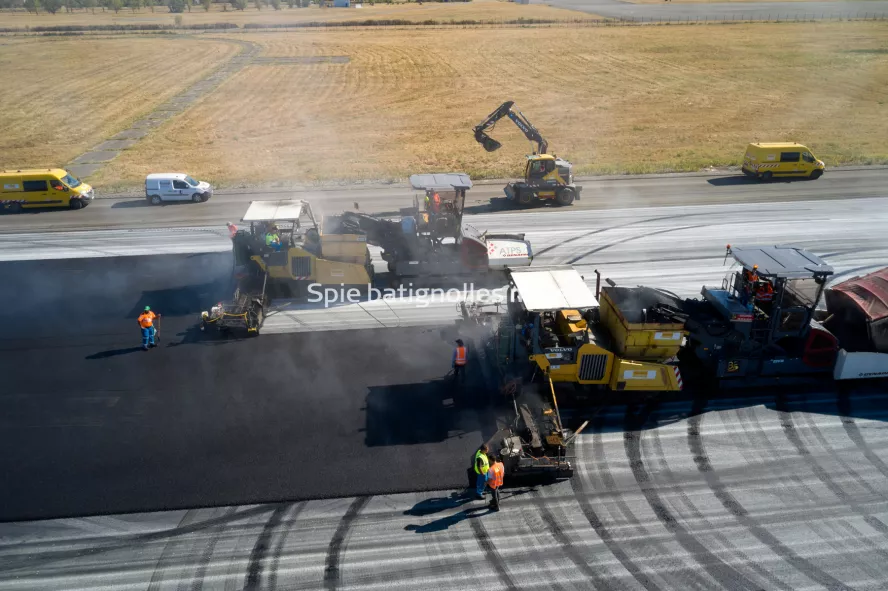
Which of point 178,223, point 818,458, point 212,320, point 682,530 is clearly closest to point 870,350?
point 818,458

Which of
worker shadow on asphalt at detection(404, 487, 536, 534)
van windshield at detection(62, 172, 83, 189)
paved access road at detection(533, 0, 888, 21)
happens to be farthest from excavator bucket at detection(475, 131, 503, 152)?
paved access road at detection(533, 0, 888, 21)

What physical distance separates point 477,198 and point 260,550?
2364 centimetres

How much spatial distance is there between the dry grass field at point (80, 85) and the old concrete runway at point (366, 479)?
30.4 m

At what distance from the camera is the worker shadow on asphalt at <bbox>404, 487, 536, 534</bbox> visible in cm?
1190

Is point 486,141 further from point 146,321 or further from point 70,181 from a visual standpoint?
point 70,181

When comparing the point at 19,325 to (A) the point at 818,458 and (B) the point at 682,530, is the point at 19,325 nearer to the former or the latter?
(B) the point at 682,530

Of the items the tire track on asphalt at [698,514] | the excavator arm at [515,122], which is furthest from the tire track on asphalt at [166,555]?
the excavator arm at [515,122]

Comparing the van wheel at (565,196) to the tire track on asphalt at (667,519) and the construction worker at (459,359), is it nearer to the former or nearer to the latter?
the construction worker at (459,359)

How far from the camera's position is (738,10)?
329ft

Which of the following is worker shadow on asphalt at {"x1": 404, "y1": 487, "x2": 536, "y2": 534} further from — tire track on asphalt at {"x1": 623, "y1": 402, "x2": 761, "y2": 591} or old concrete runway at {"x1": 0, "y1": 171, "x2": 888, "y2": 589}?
tire track on asphalt at {"x1": 623, "y1": 402, "x2": 761, "y2": 591}

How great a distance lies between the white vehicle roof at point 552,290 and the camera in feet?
47.3

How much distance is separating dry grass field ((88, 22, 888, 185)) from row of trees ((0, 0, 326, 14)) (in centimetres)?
4007

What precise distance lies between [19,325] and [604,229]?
21.7 metres

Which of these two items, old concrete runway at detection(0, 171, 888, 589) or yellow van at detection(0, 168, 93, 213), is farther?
yellow van at detection(0, 168, 93, 213)
